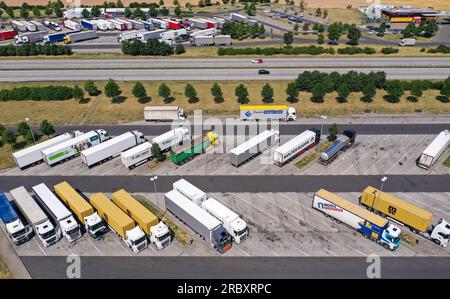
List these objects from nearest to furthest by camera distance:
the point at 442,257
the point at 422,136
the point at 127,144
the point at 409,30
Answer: the point at 442,257, the point at 127,144, the point at 422,136, the point at 409,30

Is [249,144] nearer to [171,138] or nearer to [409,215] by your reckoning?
[171,138]

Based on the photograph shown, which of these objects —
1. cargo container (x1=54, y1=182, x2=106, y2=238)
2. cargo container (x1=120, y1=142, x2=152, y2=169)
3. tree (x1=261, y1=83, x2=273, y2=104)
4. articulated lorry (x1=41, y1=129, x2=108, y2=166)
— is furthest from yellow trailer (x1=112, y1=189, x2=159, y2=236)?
tree (x1=261, y1=83, x2=273, y2=104)

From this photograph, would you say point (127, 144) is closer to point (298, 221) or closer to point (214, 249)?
point (214, 249)

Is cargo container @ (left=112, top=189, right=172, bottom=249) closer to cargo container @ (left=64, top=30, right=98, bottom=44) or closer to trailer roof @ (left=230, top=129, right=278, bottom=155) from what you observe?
trailer roof @ (left=230, top=129, right=278, bottom=155)

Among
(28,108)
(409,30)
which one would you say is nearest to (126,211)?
(28,108)

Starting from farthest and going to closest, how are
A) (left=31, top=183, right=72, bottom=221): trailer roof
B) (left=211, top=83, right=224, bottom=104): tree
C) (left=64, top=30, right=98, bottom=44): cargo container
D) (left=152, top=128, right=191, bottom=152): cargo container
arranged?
(left=64, top=30, right=98, bottom=44): cargo container
(left=211, top=83, right=224, bottom=104): tree
(left=152, top=128, right=191, bottom=152): cargo container
(left=31, top=183, right=72, bottom=221): trailer roof
